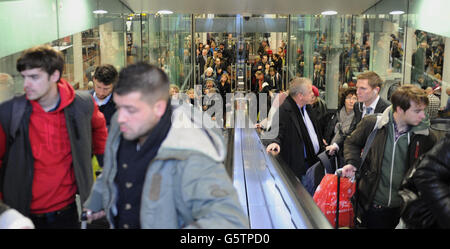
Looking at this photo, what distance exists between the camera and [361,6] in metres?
12.5

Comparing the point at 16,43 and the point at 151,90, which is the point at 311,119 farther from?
the point at 151,90

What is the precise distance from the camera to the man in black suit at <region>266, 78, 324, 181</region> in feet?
20.5

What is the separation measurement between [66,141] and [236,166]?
12.4ft

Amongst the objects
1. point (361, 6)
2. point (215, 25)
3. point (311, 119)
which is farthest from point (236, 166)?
point (215, 25)

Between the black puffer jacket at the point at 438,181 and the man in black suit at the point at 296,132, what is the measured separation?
10.4ft

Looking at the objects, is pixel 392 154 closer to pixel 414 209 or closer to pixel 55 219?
pixel 414 209

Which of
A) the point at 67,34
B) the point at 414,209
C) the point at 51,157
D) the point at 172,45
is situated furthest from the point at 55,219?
the point at 172,45

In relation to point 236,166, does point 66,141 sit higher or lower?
higher

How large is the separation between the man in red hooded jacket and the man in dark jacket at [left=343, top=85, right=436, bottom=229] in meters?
2.26

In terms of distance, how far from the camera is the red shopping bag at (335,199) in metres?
5.27

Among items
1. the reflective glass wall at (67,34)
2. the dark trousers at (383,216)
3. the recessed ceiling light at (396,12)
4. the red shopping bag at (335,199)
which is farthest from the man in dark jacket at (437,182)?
the recessed ceiling light at (396,12)

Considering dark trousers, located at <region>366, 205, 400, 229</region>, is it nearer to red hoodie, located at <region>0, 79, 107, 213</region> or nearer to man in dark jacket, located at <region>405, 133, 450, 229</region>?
man in dark jacket, located at <region>405, 133, 450, 229</region>

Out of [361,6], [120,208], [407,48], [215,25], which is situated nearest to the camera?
[120,208]

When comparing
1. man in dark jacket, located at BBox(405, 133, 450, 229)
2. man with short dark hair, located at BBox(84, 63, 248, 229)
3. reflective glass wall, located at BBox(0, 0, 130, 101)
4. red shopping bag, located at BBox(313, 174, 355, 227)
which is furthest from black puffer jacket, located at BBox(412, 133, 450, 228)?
reflective glass wall, located at BBox(0, 0, 130, 101)
